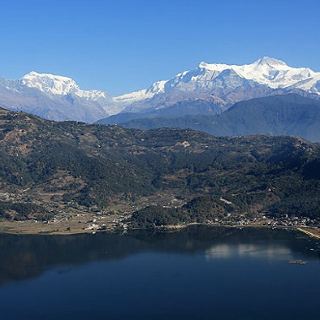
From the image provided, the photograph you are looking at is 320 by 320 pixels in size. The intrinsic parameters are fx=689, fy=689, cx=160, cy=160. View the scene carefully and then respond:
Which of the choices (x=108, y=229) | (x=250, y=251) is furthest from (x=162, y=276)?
(x=108, y=229)

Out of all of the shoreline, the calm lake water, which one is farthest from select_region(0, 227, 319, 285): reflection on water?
the shoreline

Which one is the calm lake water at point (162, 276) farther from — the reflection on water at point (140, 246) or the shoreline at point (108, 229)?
the shoreline at point (108, 229)

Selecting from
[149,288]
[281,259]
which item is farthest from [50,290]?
[281,259]

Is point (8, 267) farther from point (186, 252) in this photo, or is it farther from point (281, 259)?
point (281, 259)

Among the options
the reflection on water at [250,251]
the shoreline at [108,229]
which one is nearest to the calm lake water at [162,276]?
the reflection on water at [250,251]

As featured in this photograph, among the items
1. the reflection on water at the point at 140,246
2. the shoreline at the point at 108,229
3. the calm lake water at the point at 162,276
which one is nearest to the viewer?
the calm lake water at the point at 162,276

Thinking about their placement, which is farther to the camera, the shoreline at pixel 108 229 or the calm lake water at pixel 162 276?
the shoreline at pixel 108 229

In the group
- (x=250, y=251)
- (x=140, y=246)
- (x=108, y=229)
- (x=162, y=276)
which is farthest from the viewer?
(x=108, y=229)

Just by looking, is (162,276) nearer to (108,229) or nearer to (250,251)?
(250,251)

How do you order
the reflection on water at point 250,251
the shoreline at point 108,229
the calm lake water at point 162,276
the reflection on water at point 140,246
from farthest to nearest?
the shoreline at point 108,229 → the reflection on water at point 140,246 → the reflection on water at point 250,251 → the calm lake water at point 162,276
